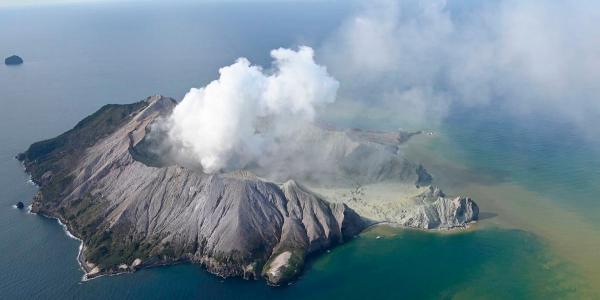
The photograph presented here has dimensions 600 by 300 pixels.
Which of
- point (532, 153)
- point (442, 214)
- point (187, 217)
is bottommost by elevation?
point (187, 217)

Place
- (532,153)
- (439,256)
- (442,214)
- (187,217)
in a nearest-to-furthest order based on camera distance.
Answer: (439,256)
(187,217)
(442,214)
(532,153)

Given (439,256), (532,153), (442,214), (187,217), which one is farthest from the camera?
(532,153)

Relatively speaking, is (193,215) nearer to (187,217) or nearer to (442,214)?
(187,217)

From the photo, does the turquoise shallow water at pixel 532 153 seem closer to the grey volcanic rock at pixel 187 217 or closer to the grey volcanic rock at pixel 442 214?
the grey volcanic rock at pixel 442 214

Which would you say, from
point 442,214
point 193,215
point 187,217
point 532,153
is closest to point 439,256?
point 442,214

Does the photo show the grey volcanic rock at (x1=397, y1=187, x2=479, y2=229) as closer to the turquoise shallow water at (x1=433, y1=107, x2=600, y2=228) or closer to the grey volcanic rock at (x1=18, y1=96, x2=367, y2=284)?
the grey volcanic rock at (x1=18, y1=96, x2=367, y2=284)

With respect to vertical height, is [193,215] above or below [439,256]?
above

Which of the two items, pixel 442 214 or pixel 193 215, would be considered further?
pixel 442 214

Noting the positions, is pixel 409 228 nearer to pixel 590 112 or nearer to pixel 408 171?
pixel 408 171
